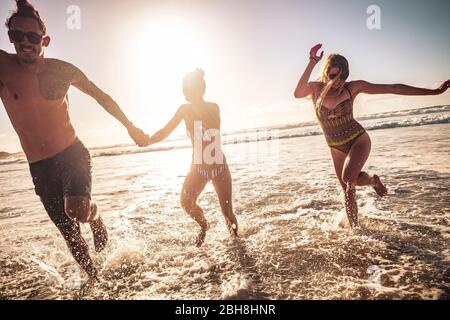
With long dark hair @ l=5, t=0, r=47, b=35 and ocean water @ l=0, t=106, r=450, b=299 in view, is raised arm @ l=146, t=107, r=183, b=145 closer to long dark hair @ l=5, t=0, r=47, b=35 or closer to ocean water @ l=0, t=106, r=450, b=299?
ocean water @ l=0, t=106, r=450, b=299

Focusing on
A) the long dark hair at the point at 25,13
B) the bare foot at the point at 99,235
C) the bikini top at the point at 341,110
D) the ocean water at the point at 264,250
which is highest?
the long dark hair at the point at 25,13

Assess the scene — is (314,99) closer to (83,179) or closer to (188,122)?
(188,122)

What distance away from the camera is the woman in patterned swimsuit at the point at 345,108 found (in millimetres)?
3912

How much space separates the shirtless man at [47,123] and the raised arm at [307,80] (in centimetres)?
280

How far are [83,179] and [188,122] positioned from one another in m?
1.49

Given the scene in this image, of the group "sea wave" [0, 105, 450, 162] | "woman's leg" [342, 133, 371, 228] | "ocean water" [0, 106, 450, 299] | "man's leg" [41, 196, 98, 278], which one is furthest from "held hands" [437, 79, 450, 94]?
"sea wave" [0, 105, 450, 162]

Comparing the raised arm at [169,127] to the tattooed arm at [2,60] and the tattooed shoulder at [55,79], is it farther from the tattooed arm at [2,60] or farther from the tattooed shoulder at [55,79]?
the tattooed arm at [2,60]

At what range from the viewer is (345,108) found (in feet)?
13.2

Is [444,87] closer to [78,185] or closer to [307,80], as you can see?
[307,80]

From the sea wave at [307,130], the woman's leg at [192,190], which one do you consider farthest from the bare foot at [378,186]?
the sea wave at [307,130]

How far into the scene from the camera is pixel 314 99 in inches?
170

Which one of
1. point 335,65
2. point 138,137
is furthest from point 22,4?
point 335,65

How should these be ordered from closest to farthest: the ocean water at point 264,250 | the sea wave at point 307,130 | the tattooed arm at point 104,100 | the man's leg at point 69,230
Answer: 1. the ocean water at point 264,250
2. the man's leg at point 69,230
3. the tattooed arm at point 104,100
4. the sea wave at point 307,130
